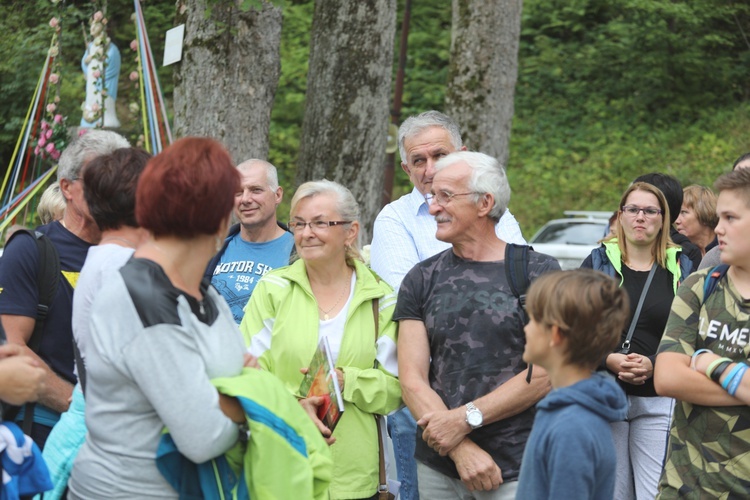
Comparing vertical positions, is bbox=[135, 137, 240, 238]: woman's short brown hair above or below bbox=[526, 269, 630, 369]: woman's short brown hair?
above

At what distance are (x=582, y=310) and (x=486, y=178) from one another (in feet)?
4.22

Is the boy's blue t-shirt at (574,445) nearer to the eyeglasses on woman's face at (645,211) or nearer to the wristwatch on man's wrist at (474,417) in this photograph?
the wristwatch on man's wrist at (474,417)

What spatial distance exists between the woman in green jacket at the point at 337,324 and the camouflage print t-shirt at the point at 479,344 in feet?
0.83

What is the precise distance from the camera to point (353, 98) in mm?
8250

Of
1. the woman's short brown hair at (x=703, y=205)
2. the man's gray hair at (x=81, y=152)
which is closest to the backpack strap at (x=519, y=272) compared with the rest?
the man's gray hair at (x=81, y=152)

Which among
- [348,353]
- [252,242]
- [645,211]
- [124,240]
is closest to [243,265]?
[252,242]

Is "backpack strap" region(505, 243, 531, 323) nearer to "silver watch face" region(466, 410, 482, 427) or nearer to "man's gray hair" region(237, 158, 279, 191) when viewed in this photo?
"silver watch face" region(466, 410, 482, 427)

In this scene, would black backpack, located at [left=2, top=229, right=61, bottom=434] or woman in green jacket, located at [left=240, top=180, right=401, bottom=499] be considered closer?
black backpack, located at [left=2, top=229, right=61, bottom=434]

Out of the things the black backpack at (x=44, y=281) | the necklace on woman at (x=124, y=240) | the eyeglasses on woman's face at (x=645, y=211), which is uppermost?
the eyeglasses on woman's face at (x=645, y=211)

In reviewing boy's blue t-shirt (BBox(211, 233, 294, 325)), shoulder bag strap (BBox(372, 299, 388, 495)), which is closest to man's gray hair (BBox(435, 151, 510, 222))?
shoulder bag strap (BBox(372, 299, 388, 495))

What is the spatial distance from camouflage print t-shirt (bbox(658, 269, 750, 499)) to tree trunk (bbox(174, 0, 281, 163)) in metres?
3.98

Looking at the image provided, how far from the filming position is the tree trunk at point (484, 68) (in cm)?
1048

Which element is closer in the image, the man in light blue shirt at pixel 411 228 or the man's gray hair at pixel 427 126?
the man in light blue shirt at pixel 411 228

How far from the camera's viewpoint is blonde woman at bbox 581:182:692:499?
4.76 m
